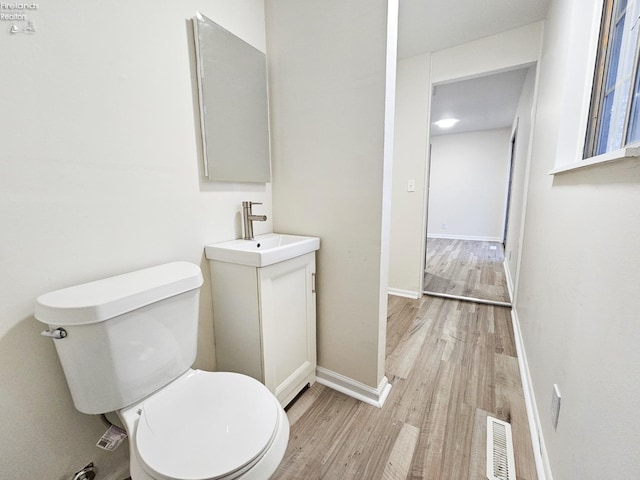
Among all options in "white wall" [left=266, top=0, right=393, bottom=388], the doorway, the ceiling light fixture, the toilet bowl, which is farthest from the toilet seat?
the ceiling light fixture

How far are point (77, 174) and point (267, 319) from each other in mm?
831

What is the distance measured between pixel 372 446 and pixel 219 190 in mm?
1348

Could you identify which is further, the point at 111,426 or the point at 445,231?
the point at 445,231

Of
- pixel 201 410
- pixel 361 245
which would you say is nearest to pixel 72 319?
pixel 201 410

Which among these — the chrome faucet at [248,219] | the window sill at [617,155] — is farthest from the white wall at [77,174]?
the window sill at [617,155]

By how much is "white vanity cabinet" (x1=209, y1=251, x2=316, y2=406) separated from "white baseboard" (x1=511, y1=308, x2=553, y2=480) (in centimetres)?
102

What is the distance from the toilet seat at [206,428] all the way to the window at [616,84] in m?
1.31

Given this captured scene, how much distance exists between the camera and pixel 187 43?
1099mm

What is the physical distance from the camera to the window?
2.54 feet

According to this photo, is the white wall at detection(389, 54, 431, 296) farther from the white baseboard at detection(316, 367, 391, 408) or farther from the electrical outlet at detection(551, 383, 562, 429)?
the electrical outlet at detection(551, 383, 562, 429)

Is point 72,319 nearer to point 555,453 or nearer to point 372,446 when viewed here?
point 372,446

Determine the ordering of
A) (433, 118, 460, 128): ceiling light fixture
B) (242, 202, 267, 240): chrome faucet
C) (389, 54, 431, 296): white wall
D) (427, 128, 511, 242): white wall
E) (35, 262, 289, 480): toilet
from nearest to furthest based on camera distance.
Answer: (35, 262, 289, 480): toilet, (242, 202, 267, 240): chrome faucet, (389, 54, 431, 296): white wall, (433, 118, 460, 128): ceiling light fixture, (427, 128, 511, 242): white wall

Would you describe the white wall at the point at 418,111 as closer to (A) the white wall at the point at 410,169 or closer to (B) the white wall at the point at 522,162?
(A) the white wall at the point at 410,169

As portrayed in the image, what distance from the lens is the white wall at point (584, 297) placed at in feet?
1.80
